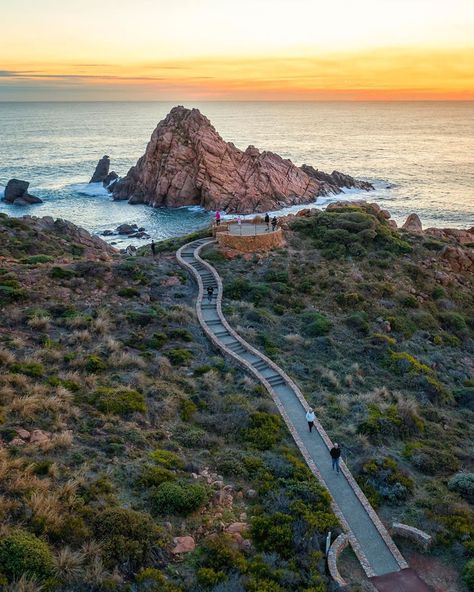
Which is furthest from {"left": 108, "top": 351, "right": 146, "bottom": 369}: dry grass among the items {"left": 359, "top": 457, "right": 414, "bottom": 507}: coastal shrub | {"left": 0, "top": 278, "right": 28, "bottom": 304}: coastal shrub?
{"left": 359, "top": 457, "right": 414, "bottom": 507}: coastal shrub

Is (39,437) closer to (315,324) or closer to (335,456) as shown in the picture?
(335,456)

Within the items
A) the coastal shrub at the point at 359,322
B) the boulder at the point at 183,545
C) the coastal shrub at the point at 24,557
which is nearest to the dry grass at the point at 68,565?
the coastal shrub at the point at 24,557

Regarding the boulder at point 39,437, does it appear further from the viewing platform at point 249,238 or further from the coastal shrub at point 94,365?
the viewing platform at point 249,238

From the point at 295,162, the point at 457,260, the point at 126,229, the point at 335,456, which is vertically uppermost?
the point at 295,162

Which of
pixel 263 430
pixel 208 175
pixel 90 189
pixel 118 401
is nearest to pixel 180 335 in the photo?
pixel 118 401

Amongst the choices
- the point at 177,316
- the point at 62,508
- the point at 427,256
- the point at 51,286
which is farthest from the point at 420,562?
the point at 427,256

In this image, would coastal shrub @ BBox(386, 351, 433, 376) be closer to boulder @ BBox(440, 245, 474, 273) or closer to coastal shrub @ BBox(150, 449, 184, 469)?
coastal shrub @ BBox(150, 449, 184, 469)
